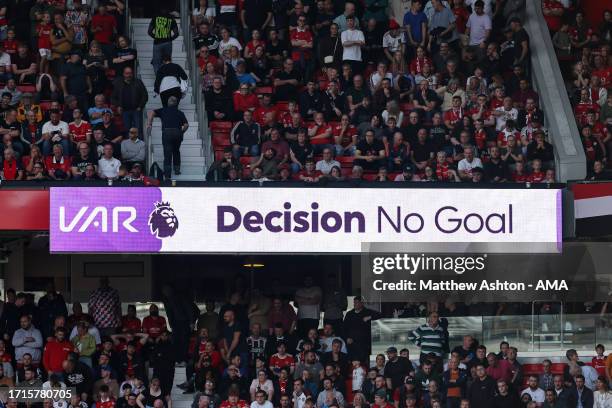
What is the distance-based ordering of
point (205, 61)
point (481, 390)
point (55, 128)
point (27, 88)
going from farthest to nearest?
point (205, 61)
point (27, 88)
point (55, 128)
point (481, 390)

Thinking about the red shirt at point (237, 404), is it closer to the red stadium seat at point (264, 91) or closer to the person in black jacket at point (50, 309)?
the person in black jacket at point (50, 309)

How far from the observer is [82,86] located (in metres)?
24.4

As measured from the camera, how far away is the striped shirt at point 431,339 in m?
24.0

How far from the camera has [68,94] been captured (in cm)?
2442

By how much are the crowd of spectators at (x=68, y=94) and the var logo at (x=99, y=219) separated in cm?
63

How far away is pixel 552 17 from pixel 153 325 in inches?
374

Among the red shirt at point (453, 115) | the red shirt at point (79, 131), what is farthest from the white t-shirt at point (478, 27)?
the red shirt at point (79, 131)

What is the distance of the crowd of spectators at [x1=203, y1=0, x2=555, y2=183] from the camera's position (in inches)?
944

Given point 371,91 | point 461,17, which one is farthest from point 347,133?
point 461,17

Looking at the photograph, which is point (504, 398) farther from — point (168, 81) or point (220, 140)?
point (168, 81)

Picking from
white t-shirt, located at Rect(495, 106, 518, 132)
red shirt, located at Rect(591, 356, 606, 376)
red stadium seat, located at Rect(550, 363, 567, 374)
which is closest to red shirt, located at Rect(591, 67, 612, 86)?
white t-shirt, located at Rect(495, 106, 518, 132)

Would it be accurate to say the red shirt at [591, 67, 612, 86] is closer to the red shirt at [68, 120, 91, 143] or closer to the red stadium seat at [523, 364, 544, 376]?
the red stadium seat at [523, 364, 544, 376]

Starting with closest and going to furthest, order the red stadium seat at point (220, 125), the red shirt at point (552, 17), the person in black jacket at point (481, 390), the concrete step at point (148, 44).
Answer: the person in black jacket at point (481, 390), the red stadium seat at point (220, 125), the concrete step at point (148, 44), the red shirt at point (552, 17)

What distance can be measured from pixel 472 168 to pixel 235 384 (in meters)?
4.90
